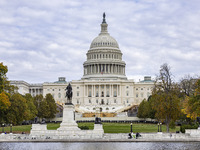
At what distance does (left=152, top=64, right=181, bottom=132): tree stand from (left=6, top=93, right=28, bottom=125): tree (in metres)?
27.7

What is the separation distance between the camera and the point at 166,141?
183ft

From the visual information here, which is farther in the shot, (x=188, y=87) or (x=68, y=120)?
(x=188, y=87)

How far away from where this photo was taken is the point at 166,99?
68.4 meters

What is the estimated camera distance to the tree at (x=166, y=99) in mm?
68000

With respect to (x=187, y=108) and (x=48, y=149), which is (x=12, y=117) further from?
(x=48, y=149)

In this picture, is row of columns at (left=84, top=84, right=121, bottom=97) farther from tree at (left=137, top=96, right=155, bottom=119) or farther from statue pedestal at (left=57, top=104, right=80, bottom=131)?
statue pedestal at (left=57, top=104, right=80, bottom=131)

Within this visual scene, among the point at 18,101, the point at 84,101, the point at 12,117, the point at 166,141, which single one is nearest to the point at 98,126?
the point at 166,141

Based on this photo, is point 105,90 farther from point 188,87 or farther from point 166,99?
point 166,99

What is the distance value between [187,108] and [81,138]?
16.7 metres

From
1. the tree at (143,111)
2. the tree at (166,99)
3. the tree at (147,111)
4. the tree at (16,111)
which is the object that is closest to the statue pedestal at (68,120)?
the tree at (166,99)

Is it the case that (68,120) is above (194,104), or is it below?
below

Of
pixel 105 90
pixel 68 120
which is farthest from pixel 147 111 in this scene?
pixel 105 90

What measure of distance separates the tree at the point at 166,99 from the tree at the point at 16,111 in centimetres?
2772

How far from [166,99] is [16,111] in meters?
31.0
